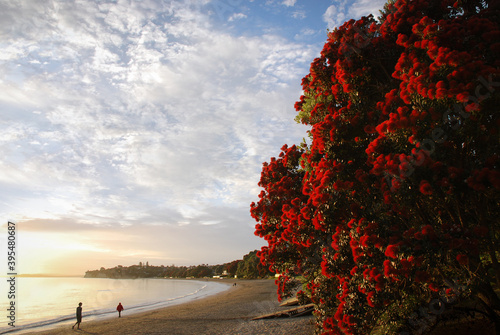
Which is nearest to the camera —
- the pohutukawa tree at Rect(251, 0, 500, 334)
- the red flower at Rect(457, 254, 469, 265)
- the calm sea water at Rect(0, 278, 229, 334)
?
the red flower at Rect(457, 254, 469, 265)

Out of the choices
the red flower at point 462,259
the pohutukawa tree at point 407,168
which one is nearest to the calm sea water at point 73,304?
the pohutukawa tree at point 407,168

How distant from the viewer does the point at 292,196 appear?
34.7 ft

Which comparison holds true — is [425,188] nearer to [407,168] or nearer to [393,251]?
[407,168]

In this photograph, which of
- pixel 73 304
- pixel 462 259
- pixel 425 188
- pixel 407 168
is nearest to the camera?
pixel 462 259

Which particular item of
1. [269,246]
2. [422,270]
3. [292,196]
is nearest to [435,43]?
[422,270]

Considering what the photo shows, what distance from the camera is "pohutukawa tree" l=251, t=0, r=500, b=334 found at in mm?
5277

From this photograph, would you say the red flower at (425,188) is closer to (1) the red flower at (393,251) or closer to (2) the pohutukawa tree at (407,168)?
(2) the pohutukawa tree at (407,168)

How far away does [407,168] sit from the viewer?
542 cm

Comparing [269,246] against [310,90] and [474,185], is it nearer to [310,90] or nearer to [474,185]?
[310,90]

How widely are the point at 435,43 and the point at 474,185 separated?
2911mm

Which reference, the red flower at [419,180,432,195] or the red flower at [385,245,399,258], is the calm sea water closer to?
the red flower at [385,245,399,258]

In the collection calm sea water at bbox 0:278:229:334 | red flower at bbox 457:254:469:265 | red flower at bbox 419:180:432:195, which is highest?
red flower at bbox 419:180:432:195

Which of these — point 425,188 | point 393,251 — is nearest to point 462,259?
point 393,251

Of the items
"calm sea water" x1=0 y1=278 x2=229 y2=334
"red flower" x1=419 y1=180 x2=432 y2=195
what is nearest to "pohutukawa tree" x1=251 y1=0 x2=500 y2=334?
"red flower" x1=419 y1=180 x2=432 y2=195
